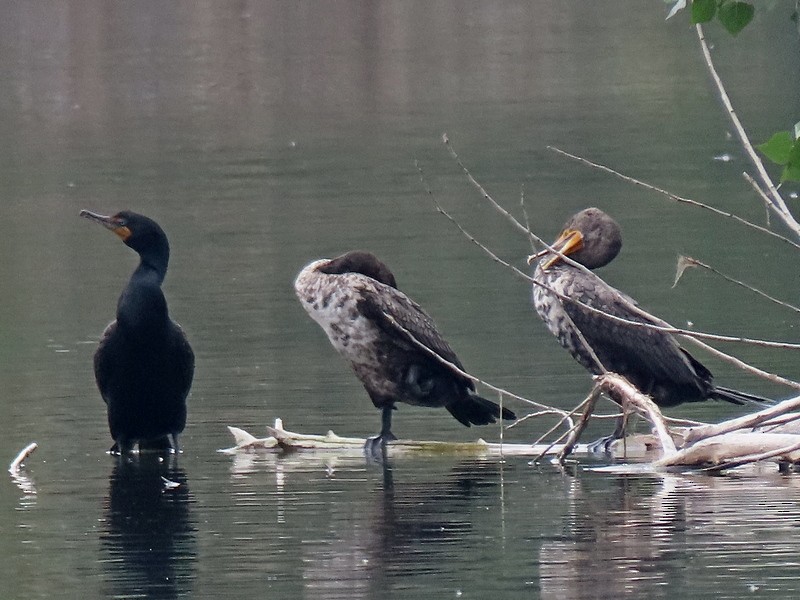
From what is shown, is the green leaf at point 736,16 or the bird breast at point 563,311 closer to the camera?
the green leaf at point 736,16

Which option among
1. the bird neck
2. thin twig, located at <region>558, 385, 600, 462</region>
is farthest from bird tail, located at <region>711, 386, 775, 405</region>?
the bird neck

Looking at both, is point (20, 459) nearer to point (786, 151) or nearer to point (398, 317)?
point (398, 317)

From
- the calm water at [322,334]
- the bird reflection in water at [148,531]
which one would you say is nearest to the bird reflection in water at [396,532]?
the calm water at [322,334]

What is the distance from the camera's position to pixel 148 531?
22.7ft

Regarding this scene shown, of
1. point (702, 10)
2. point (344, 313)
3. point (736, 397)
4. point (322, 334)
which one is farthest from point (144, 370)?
point (702, 10)

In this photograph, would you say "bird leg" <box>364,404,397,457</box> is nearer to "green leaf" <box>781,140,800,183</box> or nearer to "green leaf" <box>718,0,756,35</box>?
"green leaf" <box>718,0,756,35</box>

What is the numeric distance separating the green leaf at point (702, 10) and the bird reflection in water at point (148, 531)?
7.16ft

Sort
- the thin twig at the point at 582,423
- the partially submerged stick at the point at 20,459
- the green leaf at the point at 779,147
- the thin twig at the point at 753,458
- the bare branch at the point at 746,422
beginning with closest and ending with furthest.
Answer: the green leaf at the point at 779,147 → the thin twig at the point at 753,458 → the bare branch at the point at 746,422 → the thin twig at the point at 582,423 → the partially submerged stick at the point at 20,459

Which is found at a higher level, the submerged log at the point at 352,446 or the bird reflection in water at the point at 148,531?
the submerged log at the point at 352,446

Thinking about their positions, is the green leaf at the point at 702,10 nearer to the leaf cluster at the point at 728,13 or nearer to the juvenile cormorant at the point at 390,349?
the leaf cluster at the point at 728,13

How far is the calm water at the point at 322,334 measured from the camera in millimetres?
6336

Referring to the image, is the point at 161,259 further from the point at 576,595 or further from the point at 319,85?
the point at 319,85

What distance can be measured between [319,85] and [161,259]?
24.1 m

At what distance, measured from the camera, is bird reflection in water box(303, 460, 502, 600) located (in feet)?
20.0
